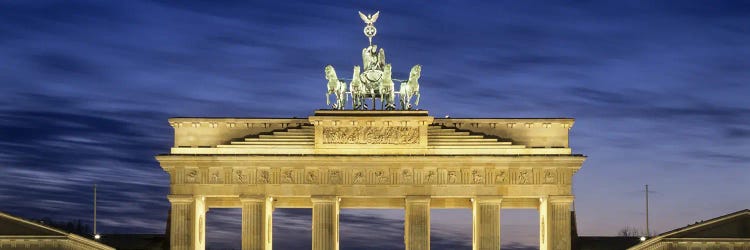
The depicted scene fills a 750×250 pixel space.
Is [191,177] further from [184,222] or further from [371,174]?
[371,174]

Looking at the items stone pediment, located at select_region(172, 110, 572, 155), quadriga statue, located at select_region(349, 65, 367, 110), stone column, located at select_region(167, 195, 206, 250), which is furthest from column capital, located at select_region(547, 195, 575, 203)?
stone column, located at select_region(167, 195, 206, 250)

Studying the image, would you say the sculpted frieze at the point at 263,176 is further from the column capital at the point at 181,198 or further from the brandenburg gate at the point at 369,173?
the column capital at the point at 181,198

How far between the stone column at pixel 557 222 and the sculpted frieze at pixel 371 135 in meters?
7.67

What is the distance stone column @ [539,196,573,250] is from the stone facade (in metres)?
0.05

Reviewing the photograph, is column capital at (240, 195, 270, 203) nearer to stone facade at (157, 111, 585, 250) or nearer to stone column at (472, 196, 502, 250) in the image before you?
stone facade at (157, 111, 585, 250)

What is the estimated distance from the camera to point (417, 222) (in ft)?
268

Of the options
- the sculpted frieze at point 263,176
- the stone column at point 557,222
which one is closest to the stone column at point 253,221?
the sculpted frieze at point 263,176

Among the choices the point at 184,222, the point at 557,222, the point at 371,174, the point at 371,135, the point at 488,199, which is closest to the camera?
the point at 557,222

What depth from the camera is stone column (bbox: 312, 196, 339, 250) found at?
81.9 m

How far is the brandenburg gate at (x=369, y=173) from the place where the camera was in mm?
81500

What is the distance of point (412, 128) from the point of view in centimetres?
8219

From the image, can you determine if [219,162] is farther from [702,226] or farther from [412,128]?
[702,226]

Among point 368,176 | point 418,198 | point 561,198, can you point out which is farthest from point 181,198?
point 561,198

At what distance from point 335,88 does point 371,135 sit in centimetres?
321
